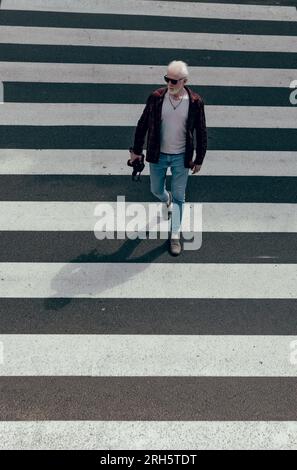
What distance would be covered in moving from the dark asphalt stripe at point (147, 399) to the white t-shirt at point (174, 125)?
1954 millimetres

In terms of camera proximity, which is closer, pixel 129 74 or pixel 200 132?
pixel 200 132

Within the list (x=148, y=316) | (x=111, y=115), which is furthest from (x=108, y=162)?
(x=148, y=316)

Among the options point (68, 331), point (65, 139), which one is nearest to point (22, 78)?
point (65, 139)

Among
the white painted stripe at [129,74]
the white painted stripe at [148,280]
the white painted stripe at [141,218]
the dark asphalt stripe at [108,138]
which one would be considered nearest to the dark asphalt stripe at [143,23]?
the white painted stripe at [129,74]

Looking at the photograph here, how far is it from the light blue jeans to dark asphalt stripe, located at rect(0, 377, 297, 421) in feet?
5.32

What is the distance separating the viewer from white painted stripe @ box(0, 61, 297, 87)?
26.2ft

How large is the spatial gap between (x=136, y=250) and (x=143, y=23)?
4281mm

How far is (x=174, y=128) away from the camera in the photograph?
17.4ft

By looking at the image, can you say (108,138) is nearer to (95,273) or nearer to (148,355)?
(95,273)

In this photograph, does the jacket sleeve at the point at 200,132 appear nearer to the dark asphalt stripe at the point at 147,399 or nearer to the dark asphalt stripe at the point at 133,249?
the dark asphalt stripe at the point at 133,249

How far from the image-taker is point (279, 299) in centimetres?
564

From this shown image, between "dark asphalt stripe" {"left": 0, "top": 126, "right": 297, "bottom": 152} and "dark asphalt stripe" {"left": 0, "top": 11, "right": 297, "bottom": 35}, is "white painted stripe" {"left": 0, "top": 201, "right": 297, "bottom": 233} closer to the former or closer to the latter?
"dark asphalt stripe" {"left": 0, "top": 126, "right": 297, "bottom": 152}

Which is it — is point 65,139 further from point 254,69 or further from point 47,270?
point 254,69

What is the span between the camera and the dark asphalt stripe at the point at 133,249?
591 cm
